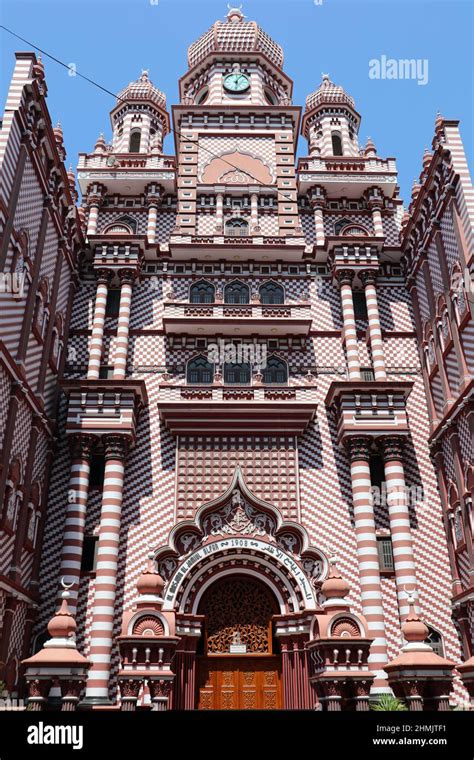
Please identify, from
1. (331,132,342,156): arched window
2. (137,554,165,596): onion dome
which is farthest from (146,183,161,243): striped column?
(137,554,165,596): onion dome

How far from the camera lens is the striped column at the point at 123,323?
953 inches

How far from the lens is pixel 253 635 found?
21.0 m

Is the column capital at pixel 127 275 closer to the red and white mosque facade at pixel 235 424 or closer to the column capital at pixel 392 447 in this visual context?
the red and white mosque facade at pixel 235 424

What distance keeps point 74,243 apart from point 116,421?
27.2 feet

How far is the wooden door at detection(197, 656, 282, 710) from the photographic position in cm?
2011

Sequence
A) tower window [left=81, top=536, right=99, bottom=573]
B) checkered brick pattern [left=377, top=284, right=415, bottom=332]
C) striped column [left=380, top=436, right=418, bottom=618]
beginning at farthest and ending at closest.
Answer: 1. checkered brick pattern [left=377, top=284, right=415, bottom=332]
2. tower window [left=81, top=536, right=99, bottom=573]
3. striped column [left=380, top=436, right=418, bottom=618]

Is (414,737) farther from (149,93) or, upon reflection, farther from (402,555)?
(149,93)

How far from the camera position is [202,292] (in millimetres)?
26656

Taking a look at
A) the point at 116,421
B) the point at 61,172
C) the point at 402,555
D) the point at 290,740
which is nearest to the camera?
the point at 290,740

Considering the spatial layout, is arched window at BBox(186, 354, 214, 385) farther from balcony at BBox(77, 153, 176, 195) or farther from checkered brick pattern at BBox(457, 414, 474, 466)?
checkered brick pattern at BBox(457, 414, 474, 466)

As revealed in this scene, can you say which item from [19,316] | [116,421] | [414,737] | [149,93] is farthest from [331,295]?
[414,737]

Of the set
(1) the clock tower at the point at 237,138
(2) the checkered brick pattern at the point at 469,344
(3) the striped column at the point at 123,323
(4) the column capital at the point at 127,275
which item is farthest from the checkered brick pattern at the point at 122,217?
(2) the checkered brick pattern at the point at 469,344

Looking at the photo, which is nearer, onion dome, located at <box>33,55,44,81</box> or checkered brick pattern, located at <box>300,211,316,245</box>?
onion dome, located at <box>33,55,44,81</box>

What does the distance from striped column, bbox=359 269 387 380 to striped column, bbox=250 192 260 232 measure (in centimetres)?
502
